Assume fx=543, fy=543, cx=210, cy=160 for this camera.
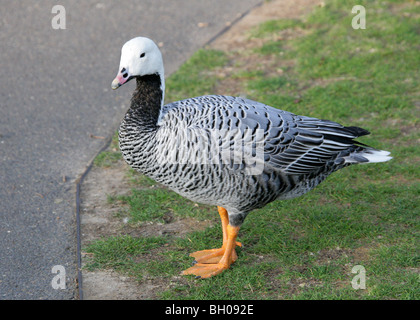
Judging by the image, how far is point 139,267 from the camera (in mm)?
4598

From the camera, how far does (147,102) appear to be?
4.43 m

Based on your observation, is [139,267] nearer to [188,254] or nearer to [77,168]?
[188,254]

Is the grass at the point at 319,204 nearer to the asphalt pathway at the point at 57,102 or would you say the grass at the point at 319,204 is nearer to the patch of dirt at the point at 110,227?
the patch of dirt at the point at 110,227

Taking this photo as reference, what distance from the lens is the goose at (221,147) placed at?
4.21m

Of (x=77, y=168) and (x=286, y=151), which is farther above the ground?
(x=286, y=151)

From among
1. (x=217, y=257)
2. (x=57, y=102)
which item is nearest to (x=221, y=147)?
(x=217, y=257)

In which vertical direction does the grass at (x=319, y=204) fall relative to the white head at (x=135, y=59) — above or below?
below

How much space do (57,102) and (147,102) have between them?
330cm

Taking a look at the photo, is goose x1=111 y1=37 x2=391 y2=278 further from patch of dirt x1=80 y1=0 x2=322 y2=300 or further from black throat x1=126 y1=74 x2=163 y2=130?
patch of dirt x1=80 y1=0 x2=322 y2=300

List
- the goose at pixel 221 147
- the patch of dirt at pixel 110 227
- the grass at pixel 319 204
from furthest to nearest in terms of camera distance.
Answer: the grass at pixel 319 204 → the patch of dirt at pixel 110 227 → the goose at pixel 221 147

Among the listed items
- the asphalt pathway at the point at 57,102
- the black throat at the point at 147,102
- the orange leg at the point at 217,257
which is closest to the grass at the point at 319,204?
the orange leg at the point at 217,257

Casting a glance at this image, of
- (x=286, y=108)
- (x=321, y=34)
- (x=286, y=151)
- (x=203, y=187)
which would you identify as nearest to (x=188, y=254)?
(x=203, y=187)

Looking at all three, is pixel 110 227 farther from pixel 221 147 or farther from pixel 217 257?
pixel 221 147

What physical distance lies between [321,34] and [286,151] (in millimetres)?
5147
